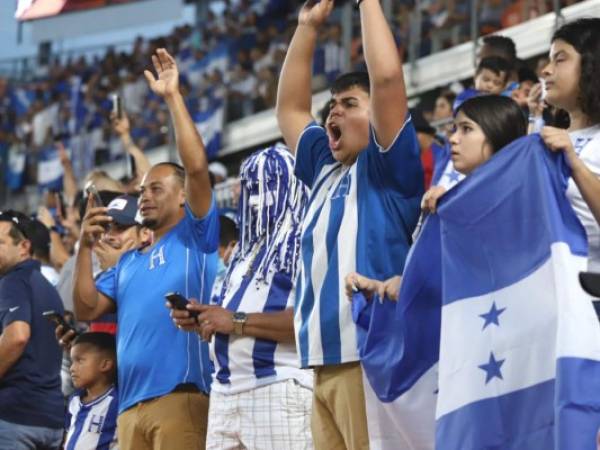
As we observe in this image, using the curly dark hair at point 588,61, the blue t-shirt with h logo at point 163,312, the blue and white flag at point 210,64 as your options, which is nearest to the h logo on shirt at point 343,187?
the curly dark hair at point 588,61

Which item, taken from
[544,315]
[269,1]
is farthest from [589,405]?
[269,1]

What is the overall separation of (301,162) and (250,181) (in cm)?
55

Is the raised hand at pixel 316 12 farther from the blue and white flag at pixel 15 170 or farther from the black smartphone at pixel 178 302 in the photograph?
the blue and white flag at pixel 15 170

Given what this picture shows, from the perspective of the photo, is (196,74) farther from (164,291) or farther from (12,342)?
(164,291)

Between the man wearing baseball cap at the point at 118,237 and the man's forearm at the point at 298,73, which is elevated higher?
the man's forearm at the point at 298,73

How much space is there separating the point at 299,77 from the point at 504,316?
5.20ft

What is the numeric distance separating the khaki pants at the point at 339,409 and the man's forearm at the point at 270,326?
60 centimetres

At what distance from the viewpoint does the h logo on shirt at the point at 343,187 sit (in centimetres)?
459

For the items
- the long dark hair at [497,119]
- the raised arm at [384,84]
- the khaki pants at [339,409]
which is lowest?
the khaki pants at [339,409]

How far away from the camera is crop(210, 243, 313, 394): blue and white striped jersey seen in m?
5.20

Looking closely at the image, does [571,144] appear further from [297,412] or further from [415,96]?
[415,96]

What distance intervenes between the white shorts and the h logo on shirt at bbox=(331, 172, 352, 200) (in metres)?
0.91

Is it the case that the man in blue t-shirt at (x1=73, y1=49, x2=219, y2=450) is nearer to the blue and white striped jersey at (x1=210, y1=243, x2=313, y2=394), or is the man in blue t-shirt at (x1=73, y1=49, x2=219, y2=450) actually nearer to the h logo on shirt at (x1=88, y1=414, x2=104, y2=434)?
the blue and white striped jersey at (x1=210, y1=243, x2=313, y2=394)

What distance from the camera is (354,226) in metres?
4.47
